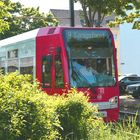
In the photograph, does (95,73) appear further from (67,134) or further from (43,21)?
(43,21)

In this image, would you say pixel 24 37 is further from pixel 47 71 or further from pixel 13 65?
pixel 47 71

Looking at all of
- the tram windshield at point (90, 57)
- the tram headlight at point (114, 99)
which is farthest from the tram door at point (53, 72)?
the tram headlight at point (114, 99)

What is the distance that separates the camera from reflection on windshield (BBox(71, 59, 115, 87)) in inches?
593

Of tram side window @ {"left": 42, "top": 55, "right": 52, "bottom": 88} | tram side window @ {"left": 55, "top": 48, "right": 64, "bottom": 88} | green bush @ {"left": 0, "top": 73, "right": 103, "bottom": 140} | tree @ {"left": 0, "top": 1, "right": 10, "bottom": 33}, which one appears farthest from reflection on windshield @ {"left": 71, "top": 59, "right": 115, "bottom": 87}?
green bush @ {"left": 0, "top": 73, "right": 103, "bottom": 140}

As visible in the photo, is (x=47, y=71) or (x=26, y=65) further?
(x=26, y=65)

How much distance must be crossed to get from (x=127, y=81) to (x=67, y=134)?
3312cm

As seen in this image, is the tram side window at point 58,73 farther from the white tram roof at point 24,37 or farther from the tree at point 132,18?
the tree at point 132,18

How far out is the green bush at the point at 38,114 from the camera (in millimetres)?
6191

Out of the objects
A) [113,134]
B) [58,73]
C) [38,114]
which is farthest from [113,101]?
[38,114]

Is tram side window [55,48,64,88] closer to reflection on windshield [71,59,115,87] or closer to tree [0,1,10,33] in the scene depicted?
reflection on windshield [71,59,115,87]

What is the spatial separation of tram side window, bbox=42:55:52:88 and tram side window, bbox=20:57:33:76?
112 centimetres

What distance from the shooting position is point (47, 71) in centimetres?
1597

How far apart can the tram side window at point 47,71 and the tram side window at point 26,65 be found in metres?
1.12

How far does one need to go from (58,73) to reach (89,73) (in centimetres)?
91
